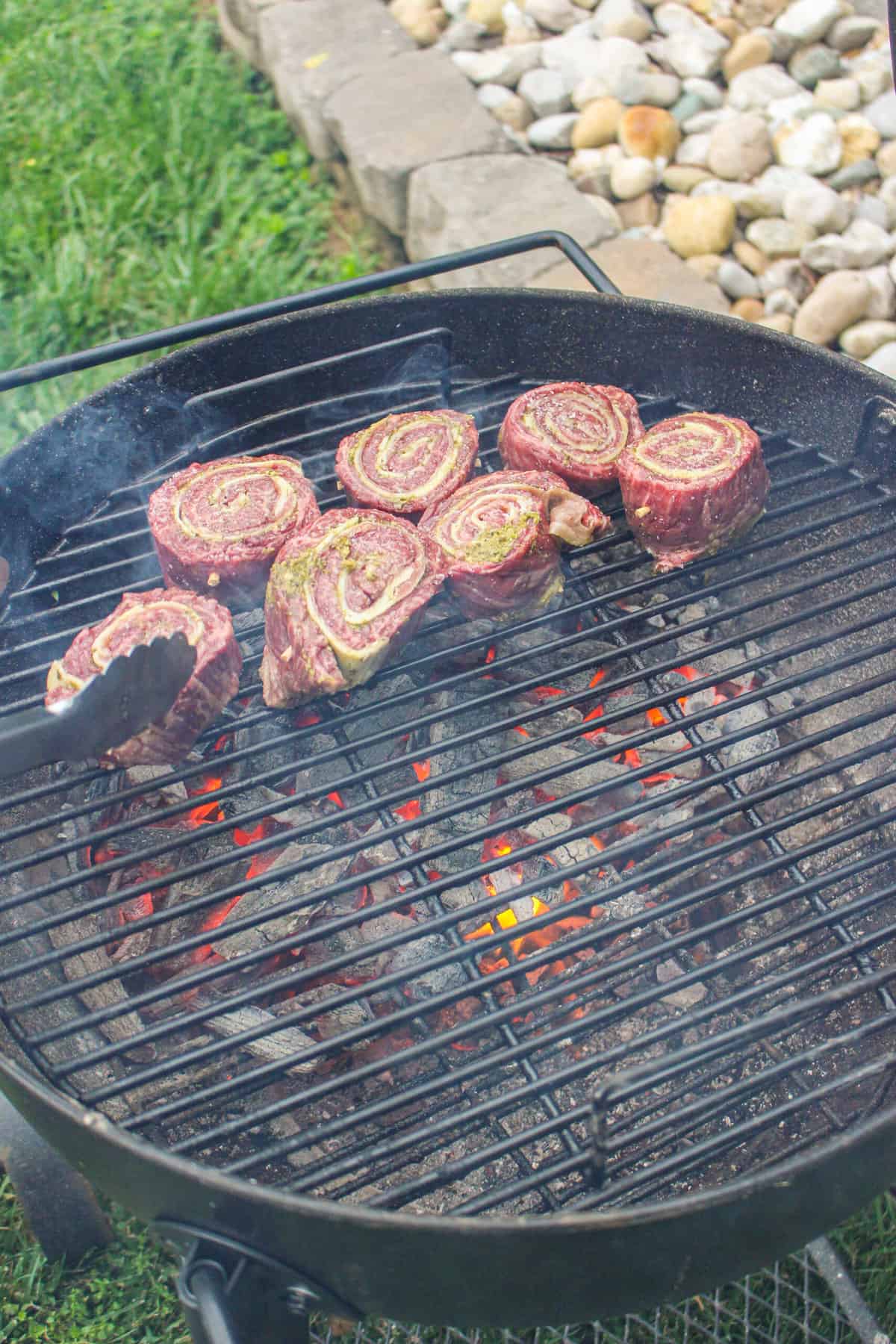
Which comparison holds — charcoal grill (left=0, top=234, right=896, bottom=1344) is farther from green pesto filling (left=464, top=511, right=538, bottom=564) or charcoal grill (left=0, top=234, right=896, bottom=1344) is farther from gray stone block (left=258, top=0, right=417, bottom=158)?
gray stone block (left=258, top=0, right=417, bottom=158)

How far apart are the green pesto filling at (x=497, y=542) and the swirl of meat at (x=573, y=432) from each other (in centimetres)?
24

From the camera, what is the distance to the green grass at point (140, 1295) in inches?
95.2

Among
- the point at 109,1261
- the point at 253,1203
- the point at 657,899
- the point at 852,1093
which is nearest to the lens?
the point at 253,1203

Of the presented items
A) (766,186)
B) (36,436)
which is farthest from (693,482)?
(766,186)

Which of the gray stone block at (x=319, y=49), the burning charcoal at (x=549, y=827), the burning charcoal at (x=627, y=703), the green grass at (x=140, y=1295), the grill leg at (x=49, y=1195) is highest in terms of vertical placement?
the gray stone block at (x=319, y=49)

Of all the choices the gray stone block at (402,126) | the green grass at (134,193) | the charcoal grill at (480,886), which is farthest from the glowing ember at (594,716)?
the gray stone block at (402,126)

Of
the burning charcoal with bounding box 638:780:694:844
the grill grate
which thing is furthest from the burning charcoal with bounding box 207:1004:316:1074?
the burning charcoal with bounding box 638:780:694:844

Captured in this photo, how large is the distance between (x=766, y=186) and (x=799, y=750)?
350cm

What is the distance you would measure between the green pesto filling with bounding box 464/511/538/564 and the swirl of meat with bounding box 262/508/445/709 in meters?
0.08

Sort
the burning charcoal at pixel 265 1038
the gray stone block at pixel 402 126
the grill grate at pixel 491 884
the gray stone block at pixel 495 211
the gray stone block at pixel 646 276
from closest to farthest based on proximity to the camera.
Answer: the grill grate at pixel 491 884
the burning charcoal at pixel 265 1038
the gray stone block at pixel 646 276
the gray stone block at pixel 495 211
the gray stone block at pixel 402 126

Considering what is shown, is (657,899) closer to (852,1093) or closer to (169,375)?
(852,1093)

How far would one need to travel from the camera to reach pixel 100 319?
4.98 meters

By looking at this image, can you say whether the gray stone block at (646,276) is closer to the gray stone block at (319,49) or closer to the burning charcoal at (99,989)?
the gray stone block at (319,49)

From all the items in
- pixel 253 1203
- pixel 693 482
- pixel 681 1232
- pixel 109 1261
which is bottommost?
pixel 109 1261
